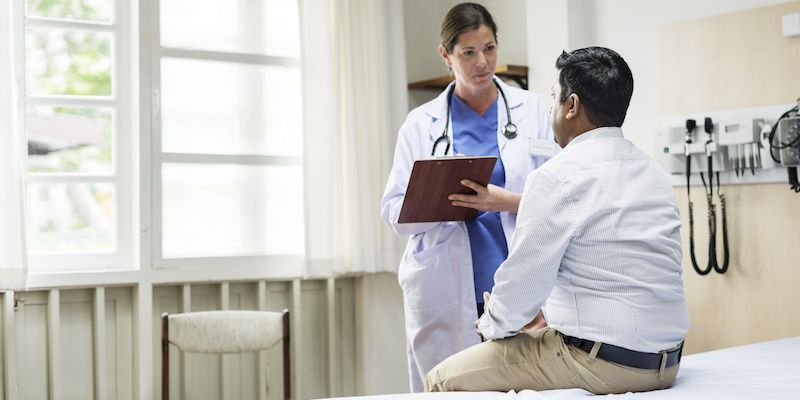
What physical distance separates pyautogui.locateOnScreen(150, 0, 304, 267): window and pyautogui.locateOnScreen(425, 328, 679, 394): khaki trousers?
1.93 meters

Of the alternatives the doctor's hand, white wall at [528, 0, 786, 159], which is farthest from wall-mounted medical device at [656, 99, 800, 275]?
the doctor's hand

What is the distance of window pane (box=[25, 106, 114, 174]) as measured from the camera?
351 centimetres

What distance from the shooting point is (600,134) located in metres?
1.96

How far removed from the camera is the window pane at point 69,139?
351cm

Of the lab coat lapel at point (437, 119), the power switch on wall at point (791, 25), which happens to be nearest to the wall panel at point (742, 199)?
the power switch on wall at point (791, 25)

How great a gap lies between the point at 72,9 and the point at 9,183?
2.62 feet

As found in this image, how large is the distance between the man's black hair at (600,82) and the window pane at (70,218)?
227cm

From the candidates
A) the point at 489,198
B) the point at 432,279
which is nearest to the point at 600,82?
the point at 489,198

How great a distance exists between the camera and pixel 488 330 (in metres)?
2.01

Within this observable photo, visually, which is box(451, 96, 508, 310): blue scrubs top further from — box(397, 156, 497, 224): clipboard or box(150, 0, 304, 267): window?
box(150, 0, 304, 267): window

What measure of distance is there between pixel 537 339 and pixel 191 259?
206 cm

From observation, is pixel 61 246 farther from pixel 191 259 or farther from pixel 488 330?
pixel 488 330

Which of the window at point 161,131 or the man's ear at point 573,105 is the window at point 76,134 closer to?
the window at point 161,131

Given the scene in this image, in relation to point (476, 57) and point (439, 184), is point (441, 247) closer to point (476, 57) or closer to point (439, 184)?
point (439, 184)
